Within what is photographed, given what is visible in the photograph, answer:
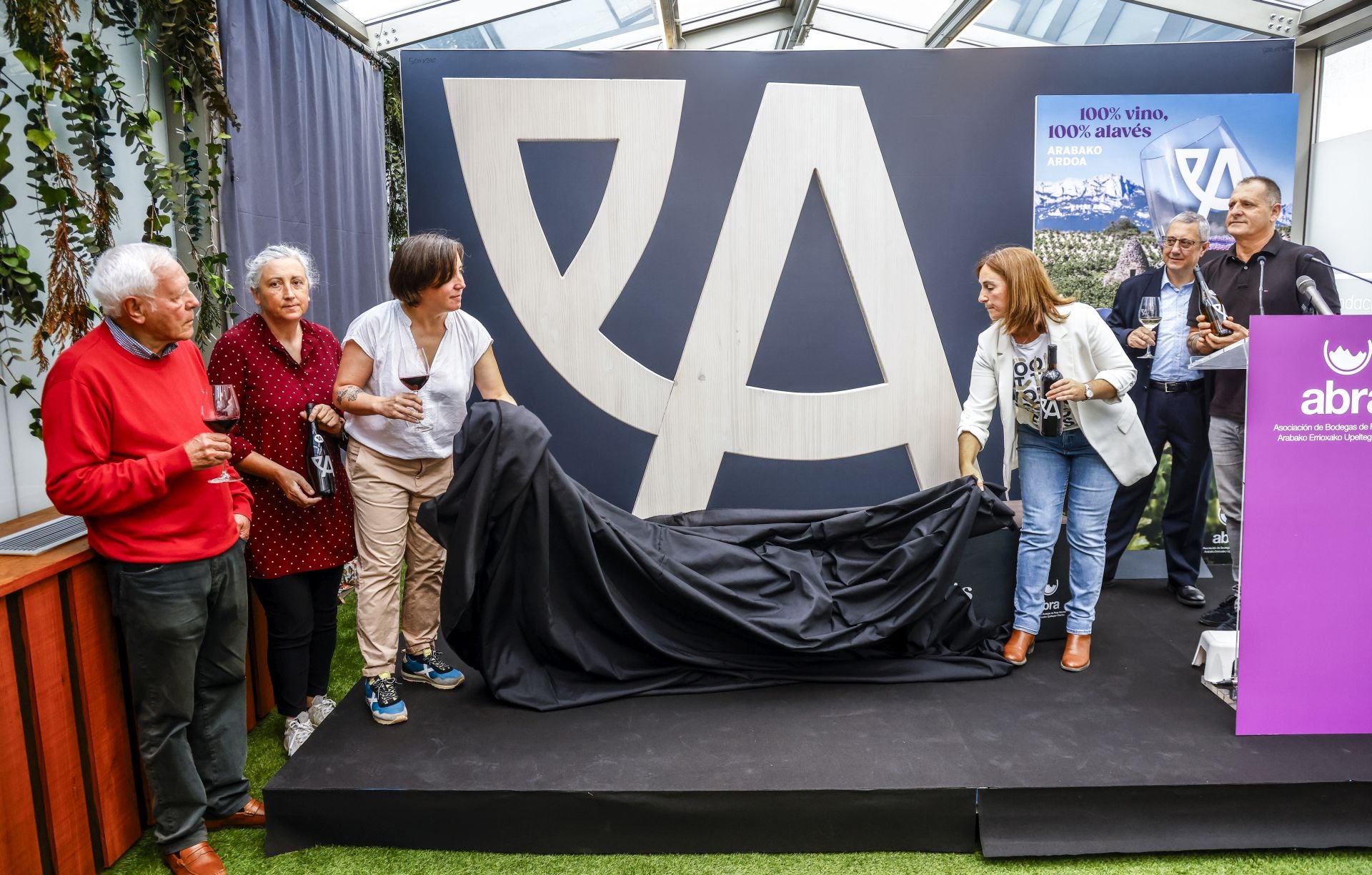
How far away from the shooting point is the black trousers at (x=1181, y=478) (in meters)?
3.90

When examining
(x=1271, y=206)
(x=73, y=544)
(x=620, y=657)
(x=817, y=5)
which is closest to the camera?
(x=73, y=544)

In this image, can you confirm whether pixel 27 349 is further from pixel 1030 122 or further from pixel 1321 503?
pixel 1030 122

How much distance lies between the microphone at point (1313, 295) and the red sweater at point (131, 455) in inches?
127

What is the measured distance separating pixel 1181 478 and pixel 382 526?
3.38 m

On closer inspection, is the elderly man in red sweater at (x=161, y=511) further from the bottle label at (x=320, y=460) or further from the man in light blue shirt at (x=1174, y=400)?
the man in light blue shirt at (x=1174, y=400)

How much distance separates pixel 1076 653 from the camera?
3.16m

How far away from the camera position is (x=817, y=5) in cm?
695

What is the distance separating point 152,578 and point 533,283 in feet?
7.67

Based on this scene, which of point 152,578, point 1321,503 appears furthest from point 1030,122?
point 152,578

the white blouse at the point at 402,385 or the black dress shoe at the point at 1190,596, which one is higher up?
the white blouse at the point at 402,385

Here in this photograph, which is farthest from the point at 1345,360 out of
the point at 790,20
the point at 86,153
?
the point at 790,20

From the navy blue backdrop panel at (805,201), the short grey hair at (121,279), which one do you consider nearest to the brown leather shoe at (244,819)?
the short grey hair at (121,279)

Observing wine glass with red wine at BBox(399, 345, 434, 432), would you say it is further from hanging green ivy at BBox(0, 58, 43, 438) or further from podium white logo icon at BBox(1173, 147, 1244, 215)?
podium white logo icon at BBox(1173, 147, 1244, 215)

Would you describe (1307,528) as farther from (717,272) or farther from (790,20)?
(790,20)
